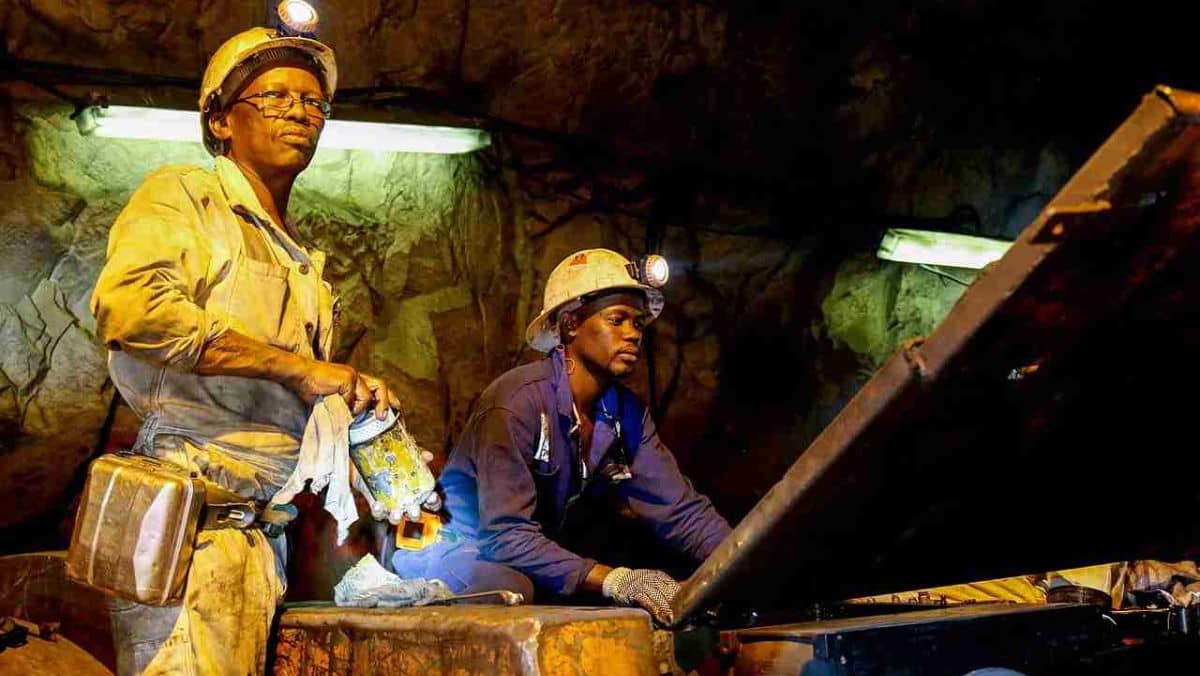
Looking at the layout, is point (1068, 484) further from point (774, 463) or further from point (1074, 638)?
point (774, 463)

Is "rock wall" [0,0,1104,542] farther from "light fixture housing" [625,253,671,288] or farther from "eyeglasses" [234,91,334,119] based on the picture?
"eyeglasses" [234,91,334,119]

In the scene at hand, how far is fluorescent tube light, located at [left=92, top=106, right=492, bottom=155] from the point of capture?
490 cm

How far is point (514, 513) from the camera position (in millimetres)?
3801

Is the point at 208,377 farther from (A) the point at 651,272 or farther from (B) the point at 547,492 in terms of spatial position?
(A) the point at 651,272

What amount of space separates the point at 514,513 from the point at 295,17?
1845mm

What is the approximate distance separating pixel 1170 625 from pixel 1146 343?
1.58 meters

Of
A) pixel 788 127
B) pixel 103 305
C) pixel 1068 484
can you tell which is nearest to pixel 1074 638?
pixel 1068 484

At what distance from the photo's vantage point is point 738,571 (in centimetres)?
218

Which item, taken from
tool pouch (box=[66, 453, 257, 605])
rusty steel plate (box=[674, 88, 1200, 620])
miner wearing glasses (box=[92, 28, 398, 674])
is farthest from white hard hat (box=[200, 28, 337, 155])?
rusty steel plate (box=[674, 88, 1200, 620])

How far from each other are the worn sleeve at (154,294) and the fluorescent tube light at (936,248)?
525cm

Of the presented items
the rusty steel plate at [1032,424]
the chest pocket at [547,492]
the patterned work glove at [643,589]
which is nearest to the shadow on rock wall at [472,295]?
the chest pocket at [547,492]

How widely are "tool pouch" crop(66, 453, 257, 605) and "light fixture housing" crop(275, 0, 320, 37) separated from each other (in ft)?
4.65

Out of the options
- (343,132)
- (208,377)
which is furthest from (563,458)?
(343,132)

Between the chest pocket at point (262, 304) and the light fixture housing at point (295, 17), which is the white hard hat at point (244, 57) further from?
the chest pocket at point (262, 304)
